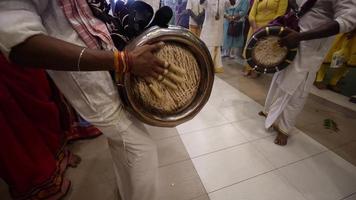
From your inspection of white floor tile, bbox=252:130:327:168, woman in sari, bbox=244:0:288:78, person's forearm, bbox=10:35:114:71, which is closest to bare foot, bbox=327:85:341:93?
woman in sari, bbox=244:0:288:78

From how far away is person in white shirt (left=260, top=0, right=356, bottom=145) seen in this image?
1.21 m

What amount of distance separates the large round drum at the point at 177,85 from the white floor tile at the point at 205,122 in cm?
118

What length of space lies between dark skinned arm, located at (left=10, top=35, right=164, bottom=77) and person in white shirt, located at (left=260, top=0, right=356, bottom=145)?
1.19 m

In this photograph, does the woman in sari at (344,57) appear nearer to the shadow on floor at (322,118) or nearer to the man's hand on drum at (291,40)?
the shadow on floor at (322,118)

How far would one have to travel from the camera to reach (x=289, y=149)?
1659mm

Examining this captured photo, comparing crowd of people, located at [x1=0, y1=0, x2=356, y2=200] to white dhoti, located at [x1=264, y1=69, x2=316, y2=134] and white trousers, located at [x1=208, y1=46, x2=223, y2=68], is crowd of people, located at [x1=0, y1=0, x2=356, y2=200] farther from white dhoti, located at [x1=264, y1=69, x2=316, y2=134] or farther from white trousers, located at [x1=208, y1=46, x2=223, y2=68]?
white trousers, located at [x1=208, y1=46, x2=223, y2=68]

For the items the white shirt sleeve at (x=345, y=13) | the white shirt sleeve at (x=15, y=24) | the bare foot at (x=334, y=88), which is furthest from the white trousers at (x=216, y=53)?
the white shirt sleeve at (x=15, y=24)

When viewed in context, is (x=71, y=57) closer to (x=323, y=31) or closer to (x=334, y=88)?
(x=323, y=31)

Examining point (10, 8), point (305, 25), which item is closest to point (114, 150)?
point (10, 8)

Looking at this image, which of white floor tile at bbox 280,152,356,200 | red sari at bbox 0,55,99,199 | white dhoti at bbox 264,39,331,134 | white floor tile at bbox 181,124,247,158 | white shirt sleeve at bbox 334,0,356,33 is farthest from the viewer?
white floor tile at bbox 181,124,247,158

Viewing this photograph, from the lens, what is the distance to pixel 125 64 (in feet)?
1.82

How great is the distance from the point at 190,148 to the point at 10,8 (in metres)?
1.42

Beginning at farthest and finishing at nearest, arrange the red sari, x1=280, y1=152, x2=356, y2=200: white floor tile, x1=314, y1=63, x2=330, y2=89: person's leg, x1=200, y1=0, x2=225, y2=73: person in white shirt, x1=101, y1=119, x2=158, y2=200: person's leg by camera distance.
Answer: x1=200, y1=0, x2=225, y2=73: person in white shirt
x1=314, y1=63, x2=330, y2=89: person's leg
x1=280, y1=152, x2=356, y2=200: white floor tile
the red sari
x1=101, y1=119, x2=158, y2=200: person's leg

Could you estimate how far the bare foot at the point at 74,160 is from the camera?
148cm
